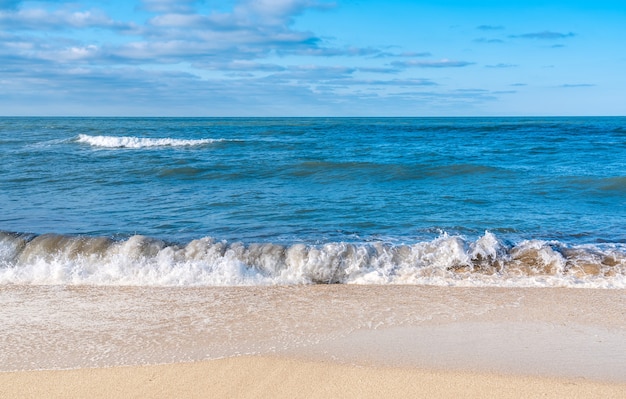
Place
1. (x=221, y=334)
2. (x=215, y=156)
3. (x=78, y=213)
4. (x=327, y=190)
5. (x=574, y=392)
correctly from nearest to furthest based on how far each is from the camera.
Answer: (x=574, y=392)
(x=221, y=334)
(x=78, y=213)
(x=327, y=190)
(x=215, y=156)

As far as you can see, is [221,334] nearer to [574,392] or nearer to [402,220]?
[574,392]

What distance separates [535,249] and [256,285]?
3774mm

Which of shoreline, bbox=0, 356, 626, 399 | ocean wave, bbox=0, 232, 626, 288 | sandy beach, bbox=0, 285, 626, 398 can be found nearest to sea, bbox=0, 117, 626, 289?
ocean wave, bbox=0, 232, 626, 288

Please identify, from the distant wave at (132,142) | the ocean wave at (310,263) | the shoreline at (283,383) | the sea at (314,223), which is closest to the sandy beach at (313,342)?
the shoreline at (283,383)

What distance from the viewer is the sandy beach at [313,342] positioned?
160 inches

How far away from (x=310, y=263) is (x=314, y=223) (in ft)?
8.49

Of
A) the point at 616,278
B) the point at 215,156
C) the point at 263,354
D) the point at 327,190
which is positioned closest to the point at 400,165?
the point at 327,190

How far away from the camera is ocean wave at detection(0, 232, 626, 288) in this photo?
23.3ft

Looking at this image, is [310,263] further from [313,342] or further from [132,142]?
[132,142]

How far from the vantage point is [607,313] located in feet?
18.5

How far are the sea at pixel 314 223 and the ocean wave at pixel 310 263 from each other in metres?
0.02

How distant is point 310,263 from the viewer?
7.62 meters

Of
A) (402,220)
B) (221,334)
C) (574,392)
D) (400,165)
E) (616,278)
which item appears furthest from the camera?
(400,165)

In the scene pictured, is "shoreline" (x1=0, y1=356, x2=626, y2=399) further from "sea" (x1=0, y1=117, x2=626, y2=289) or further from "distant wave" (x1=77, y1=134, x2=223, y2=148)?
"distant wave" (x1=77, y1=134, x2=223, y2=148)
